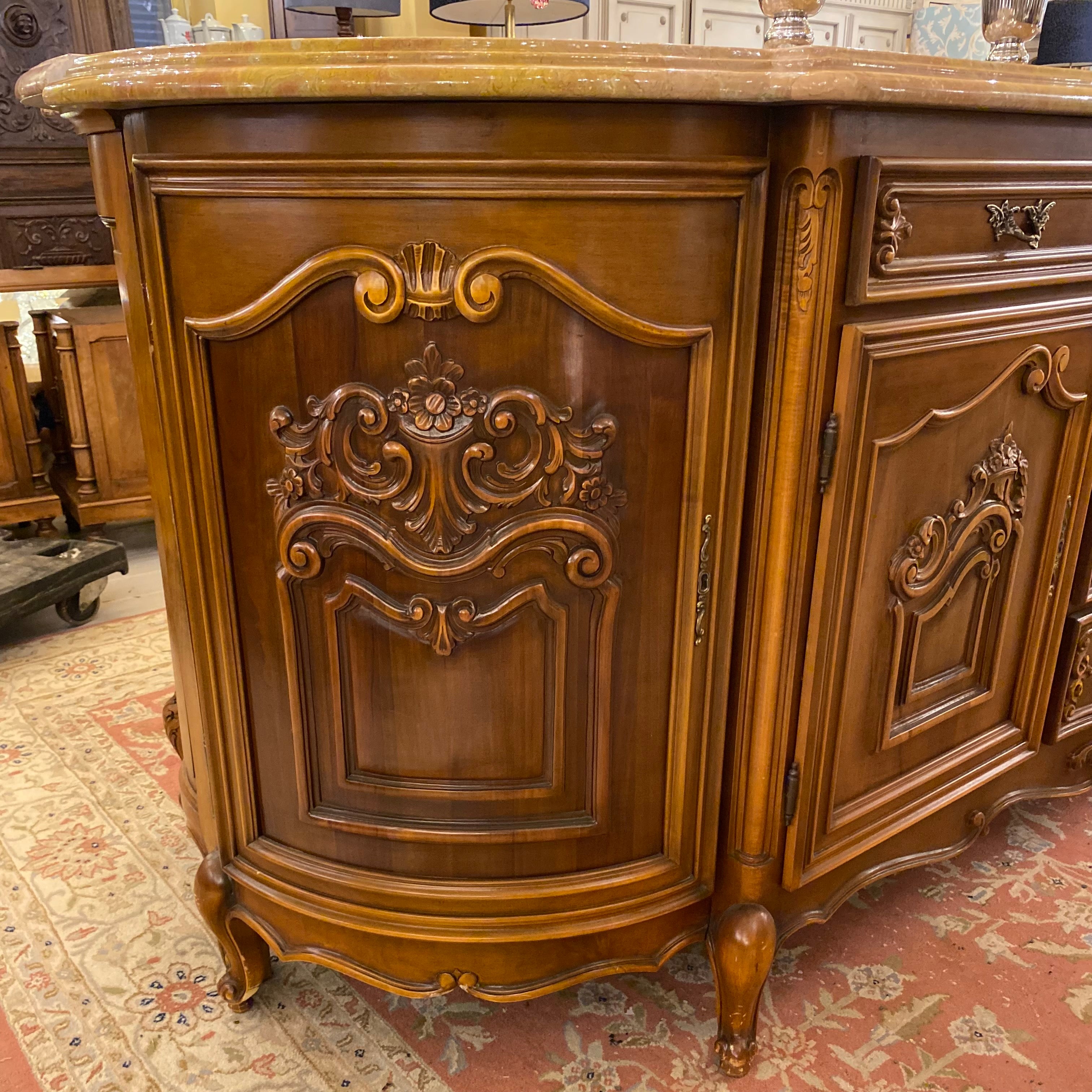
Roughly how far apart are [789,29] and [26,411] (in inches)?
75.2

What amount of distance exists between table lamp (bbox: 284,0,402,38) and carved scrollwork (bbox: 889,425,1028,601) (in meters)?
1.76

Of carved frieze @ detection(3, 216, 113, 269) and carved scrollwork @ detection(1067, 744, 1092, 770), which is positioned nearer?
carved scrollwork @ detection(1067, 744, 1092, 770)

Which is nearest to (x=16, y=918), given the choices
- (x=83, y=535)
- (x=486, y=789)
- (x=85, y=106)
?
(x=486, y=789)

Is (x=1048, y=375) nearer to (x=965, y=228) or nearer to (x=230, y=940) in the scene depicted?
(x=965, y=228)

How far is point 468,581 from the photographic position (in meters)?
0.78

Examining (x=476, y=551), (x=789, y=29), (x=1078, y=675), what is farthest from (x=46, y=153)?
(x=1078, y=675)

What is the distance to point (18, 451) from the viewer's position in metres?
2.18

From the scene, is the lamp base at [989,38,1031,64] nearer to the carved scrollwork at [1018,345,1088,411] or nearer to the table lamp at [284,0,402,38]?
the carved scrollwork at [1018,345,1088,411]

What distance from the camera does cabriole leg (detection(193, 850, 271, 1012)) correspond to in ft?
3.13

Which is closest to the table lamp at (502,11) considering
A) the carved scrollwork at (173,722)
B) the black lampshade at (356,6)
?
the black lampshade at (356,6)

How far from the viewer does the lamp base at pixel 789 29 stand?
34.9 inches

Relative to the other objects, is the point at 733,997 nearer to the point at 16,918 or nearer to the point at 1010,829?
the point at 1010,829

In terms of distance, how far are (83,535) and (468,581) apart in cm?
197

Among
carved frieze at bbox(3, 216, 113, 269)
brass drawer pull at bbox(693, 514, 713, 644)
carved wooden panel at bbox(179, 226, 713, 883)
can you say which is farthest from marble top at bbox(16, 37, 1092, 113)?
carved frieze at bbox(3, 216, 113, 269)
